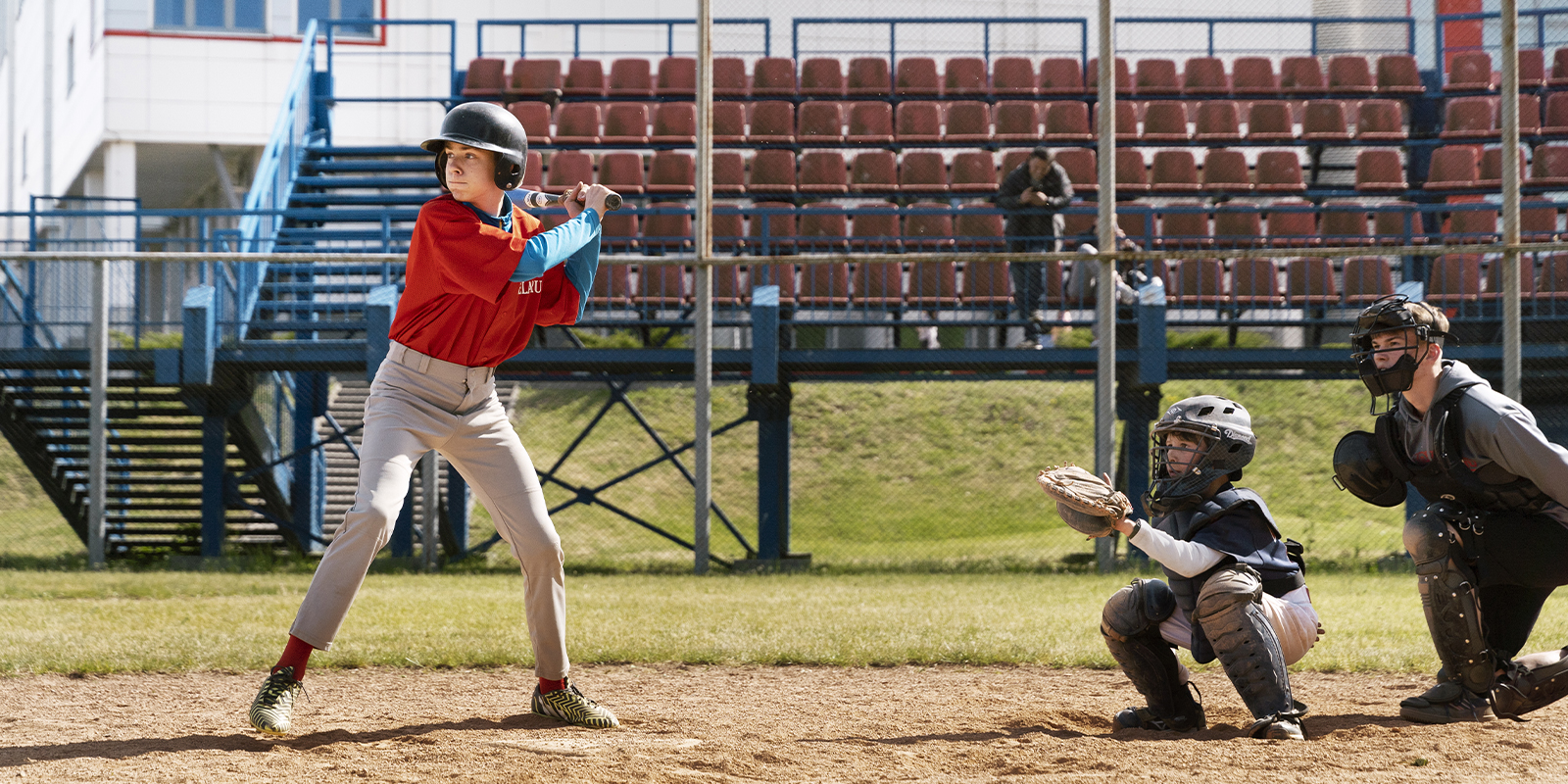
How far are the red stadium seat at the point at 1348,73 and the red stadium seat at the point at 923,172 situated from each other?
5069mm

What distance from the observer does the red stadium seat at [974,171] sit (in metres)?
13.7

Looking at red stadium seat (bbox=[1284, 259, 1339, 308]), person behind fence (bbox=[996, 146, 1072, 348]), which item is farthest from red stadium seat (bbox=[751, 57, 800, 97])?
red stadium seat (bbox=[1284, 259, 1339, 308])

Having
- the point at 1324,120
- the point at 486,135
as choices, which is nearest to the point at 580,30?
the point at 1324,120

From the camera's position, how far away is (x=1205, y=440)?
4109 millimetres

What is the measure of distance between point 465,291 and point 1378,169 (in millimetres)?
12467

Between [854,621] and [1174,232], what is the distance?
7016 mm

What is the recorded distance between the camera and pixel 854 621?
288 inches

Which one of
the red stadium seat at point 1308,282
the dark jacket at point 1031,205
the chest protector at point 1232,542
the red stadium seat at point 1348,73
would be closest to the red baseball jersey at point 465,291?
the chest protector at point 1232,542

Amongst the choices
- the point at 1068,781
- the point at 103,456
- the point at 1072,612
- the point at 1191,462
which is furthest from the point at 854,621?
the point at 103,456

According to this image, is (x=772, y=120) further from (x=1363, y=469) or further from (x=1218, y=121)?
(x=1363, y=469)

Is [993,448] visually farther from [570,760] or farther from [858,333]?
[570,760]

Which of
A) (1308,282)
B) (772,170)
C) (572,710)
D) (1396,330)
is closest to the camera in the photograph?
(1396,330)

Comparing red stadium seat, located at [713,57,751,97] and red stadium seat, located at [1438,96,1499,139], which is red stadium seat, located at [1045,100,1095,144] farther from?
red stadium seat, located at [1438,96,1499,139]

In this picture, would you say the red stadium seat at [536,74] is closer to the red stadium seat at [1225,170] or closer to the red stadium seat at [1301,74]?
the red stadium seat at [1225,170]
